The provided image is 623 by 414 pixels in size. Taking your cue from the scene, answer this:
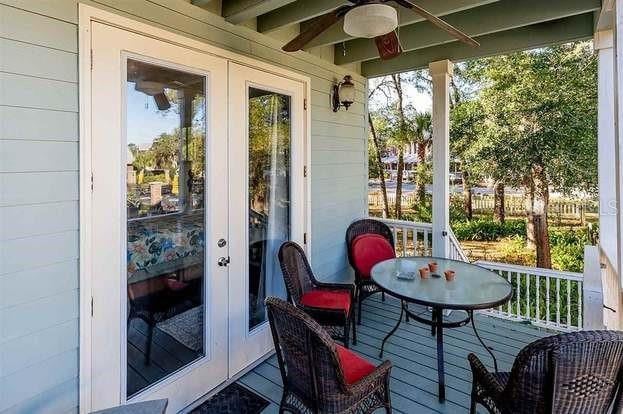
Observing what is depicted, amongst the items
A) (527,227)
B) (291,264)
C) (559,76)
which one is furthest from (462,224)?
(291,264)

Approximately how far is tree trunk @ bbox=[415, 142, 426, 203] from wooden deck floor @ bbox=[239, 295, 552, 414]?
280 inches

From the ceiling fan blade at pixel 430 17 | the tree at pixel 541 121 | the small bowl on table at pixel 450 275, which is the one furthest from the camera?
the tree at pixel 541 121

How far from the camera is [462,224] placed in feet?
35.2

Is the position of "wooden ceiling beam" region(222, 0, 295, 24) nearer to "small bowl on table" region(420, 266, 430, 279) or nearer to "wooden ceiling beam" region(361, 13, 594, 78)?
"wooden ceiling beam" region(361, 13, 594, 78)

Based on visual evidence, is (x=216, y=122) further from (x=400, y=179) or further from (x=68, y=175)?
(x=400, y=179)

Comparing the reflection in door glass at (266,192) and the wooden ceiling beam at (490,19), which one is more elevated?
the wooden ceiling beam at (490,19)

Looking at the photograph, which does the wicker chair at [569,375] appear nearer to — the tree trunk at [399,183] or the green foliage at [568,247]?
the green foliage at [568,247]

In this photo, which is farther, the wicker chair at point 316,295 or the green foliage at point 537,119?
the green foliage at point 537,119

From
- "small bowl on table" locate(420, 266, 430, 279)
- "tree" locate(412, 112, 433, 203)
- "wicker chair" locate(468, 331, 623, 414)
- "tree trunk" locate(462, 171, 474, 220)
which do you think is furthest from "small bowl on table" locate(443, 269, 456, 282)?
"tree" locate(412, 112, 433, 203)

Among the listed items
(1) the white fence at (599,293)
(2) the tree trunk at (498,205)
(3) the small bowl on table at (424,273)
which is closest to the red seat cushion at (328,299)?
(3) the small bowl on table at (424,273)

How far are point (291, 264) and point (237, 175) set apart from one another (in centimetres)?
91

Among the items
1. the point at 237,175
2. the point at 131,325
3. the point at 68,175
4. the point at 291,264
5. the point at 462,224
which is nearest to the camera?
the point at 68,175

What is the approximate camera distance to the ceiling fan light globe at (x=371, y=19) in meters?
1.79

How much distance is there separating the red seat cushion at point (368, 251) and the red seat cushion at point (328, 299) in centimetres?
81
